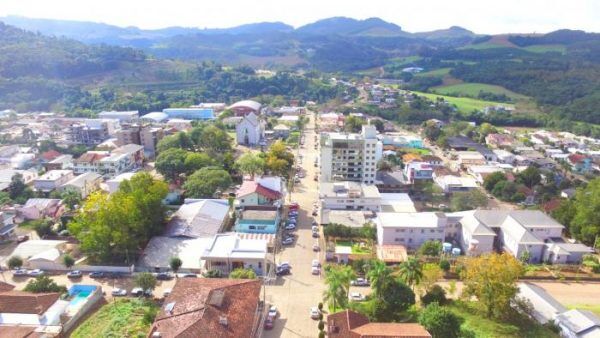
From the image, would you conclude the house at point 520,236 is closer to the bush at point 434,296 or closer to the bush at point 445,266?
the bush at point 445,266

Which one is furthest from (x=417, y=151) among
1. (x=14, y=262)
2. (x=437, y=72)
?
(x=437, y=72)

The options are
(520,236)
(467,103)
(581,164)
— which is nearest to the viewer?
(520,236)

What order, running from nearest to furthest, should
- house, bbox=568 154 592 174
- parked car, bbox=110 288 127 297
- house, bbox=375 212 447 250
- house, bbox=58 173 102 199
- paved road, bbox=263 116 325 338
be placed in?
paved road, bbox=263 116 325 338 → parked car, bbox=110 288 127 297 → house, bbox=375 212 447 250 → house, bbox=58 173 102 199 → house, bbox=568 154 592 174

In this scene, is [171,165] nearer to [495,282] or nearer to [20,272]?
[20,272]

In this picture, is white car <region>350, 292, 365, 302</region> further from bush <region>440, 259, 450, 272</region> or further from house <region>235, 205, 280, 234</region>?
house <region>235, 205, 280, 234</region>

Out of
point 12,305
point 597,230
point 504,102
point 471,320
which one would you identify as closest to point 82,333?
point 12,305

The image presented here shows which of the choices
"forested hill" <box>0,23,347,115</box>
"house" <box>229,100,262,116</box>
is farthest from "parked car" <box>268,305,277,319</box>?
"forested hill" <box>0,23,347,115</box>

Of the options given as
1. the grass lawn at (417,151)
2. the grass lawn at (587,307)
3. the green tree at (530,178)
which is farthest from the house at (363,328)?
the grass lawn at (417,151)

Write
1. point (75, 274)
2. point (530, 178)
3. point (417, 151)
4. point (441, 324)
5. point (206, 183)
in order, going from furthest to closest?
1. point (417, 151)
2. point (530, 178)
3. point (206, 183)
4. point (75, 274)
5. point (441, 324)
